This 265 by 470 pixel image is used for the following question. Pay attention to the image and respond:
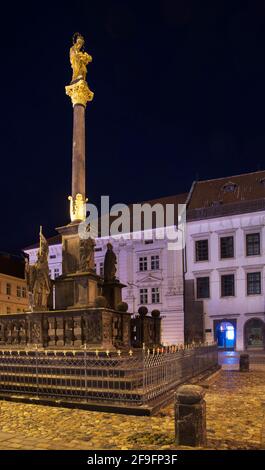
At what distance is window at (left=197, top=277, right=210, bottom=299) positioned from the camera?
1511 inches

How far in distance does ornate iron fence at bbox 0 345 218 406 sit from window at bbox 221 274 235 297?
25570 mm

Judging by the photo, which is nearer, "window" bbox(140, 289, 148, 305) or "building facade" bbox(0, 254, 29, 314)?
"window" bbox(140, 289, 148, 305)

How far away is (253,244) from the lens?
37.1 meters

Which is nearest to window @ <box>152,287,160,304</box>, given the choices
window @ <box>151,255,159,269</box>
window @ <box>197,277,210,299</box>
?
window @ <box>151,255,159,269</box>

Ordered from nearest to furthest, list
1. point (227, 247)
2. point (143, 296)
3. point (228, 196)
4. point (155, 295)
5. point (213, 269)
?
point (227, 247) < point (213, 269) < point (155, 295) < point (228, 196) < point (143, 296)

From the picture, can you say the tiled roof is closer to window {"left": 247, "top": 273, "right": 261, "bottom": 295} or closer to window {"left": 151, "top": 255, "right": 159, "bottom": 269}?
window {"left": 151, "top": 255, "right": 159, "bottom": 269}

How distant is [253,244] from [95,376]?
2882 cm

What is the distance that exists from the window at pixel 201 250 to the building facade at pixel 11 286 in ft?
66.0

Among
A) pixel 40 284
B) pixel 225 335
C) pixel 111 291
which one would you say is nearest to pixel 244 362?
pixel 111 291

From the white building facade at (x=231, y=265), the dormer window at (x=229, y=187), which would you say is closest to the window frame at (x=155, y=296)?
the white building facade at (x=231, y=265)

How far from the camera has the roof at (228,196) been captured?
37.6m

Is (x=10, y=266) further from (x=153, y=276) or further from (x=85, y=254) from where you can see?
(x=85, y=254)

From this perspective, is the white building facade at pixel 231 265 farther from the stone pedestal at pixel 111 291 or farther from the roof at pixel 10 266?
the roof at pixel 10 266

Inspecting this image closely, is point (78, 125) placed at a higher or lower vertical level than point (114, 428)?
higher
